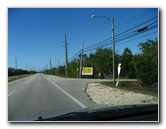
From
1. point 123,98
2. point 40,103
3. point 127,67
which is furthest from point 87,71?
point 40,103

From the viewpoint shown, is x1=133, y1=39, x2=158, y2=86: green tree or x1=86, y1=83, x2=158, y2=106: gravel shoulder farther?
x1=133, y1=39, x2=158, y2=86: green tree

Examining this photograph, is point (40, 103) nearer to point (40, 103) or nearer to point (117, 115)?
point (40, 103)

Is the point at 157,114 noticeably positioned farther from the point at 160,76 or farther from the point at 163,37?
the point at 163,37

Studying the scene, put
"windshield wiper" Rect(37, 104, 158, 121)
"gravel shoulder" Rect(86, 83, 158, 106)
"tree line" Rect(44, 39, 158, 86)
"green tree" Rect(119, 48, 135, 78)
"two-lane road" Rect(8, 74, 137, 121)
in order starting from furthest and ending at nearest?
"green tree" Rect(119, 48, 135, 78), "tree line" Rect(44, 39, 158, 86), "gravel shoulder" Rect(86, 83, 158, 106), "two-lane road" Rect(8, 74, 137, 121), "windshield wiper" Rect(37, 104, 158, 121)

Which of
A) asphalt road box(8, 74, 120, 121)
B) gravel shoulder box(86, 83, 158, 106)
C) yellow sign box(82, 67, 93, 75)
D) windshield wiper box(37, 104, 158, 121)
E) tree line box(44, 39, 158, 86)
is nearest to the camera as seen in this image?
windshield wiper box(37, 104, 158, 121)

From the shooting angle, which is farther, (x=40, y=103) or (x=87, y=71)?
(x=87, y=71)

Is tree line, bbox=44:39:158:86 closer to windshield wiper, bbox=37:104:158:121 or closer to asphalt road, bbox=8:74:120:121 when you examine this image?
asphalt road, bbox=8:74:120:121

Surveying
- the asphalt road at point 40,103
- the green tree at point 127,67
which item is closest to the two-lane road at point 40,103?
the asphalt road at point 40,103

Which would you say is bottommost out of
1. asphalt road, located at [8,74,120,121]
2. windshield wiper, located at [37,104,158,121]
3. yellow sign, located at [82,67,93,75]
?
asphalt road, located at [8,74,120,121]

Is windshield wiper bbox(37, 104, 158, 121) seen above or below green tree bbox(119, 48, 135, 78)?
below

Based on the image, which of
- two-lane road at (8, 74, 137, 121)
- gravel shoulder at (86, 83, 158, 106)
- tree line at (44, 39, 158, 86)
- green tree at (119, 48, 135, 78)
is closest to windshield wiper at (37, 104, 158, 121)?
two-lane road at (8, 74, 137, 121)
